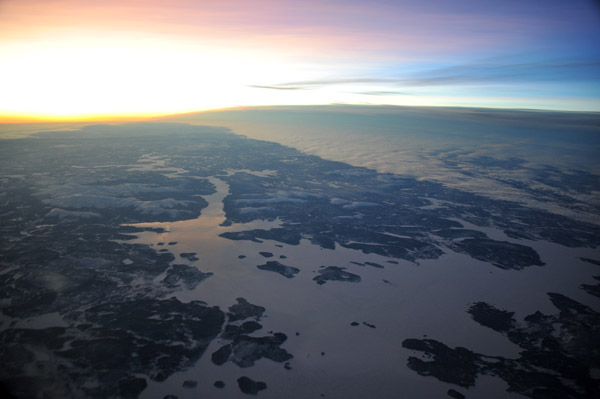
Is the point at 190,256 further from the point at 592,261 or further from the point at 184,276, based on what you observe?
the point at 592,261

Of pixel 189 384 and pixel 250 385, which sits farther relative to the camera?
pixel 250 385

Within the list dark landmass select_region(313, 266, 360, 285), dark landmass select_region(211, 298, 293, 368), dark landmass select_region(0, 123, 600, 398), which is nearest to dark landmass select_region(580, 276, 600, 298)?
dark landmass select_region(0, 123, 600, 398)

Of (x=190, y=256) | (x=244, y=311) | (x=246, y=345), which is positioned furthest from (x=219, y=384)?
(x=190, y=256)

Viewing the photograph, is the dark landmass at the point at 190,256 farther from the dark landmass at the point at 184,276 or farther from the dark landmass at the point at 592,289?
the dark landmass at the point at 592,289

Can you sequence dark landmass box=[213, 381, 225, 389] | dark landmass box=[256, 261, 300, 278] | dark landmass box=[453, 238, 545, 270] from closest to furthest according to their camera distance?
dark landmass box=[213, 381, 225, 389], dark landmass box=[256, 261, 300, 278], dark landmass box=[453, 238, 545, 270]

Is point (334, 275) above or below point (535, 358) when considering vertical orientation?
above

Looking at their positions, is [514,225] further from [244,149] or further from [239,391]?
[244,149]

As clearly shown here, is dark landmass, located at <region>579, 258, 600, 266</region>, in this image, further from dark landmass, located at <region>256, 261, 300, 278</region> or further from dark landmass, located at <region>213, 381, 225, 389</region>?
dark landmass, located at <region>213, 381, 225, 389</region>

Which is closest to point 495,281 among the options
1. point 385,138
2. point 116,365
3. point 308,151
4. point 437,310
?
point 437,310
